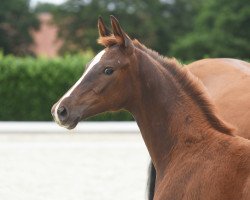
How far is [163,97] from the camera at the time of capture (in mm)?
4535

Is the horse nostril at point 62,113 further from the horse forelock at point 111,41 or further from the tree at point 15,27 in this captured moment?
the tree at point 15,27

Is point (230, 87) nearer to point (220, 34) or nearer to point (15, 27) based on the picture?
point (220, 34)

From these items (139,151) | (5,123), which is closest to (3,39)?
(5,123)

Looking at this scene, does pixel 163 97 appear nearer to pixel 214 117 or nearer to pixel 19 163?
pixel 214 117

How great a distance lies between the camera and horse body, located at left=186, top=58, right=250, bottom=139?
5.66 m

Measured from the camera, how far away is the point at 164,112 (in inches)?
179

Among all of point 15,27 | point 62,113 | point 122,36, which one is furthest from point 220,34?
point 62,113

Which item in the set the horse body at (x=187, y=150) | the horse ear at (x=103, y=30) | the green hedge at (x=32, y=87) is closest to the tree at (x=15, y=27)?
the green hedge at (x=32, y=87)

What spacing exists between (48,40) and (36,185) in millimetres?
52091

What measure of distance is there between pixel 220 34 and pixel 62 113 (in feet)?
128

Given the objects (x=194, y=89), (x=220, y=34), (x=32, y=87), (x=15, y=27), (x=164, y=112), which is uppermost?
(x=194, y=89)

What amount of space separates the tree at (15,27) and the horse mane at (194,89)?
42659 millimetres

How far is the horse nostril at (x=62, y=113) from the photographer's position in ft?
14.4

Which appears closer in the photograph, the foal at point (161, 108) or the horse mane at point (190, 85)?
the foal at point (161, 108)
